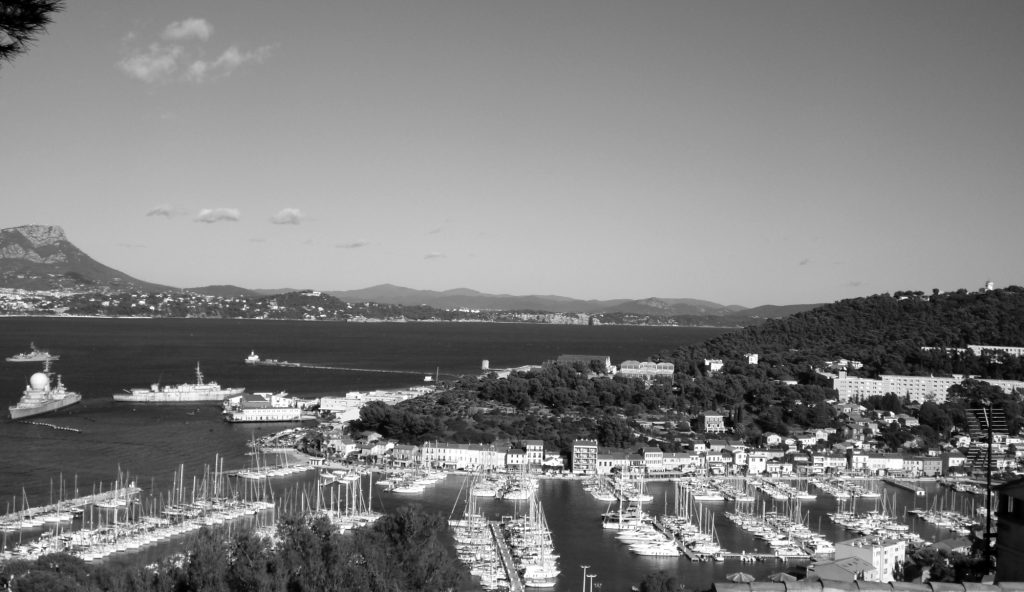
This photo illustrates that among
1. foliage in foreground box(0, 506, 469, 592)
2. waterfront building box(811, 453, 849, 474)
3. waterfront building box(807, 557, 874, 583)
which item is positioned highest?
foliage in foreground box(0, 506, 469, 592)

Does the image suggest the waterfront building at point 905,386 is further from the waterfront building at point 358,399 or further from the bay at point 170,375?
the bay at point 170,375

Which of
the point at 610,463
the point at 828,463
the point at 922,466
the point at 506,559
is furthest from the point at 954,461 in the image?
the point at 506,559

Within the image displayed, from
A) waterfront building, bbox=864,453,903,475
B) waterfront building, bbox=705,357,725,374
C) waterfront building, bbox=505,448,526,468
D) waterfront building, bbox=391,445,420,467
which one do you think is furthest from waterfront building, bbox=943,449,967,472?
waterfront building, bbox=705,357,725,374

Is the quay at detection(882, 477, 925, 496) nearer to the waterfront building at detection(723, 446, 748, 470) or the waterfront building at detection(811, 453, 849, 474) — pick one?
the waterfront building at detection(811, 453, 849, 474)

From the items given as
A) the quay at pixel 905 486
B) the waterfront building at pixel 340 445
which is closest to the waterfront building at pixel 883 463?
the quay at pixel 905 486

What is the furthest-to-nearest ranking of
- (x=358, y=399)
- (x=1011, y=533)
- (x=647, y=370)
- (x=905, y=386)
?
(x=647, y=370) → (x=905, y=386) → (x=358, y=399) → (x=1011, y=533)

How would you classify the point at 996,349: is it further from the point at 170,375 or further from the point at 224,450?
the point at 170,375
